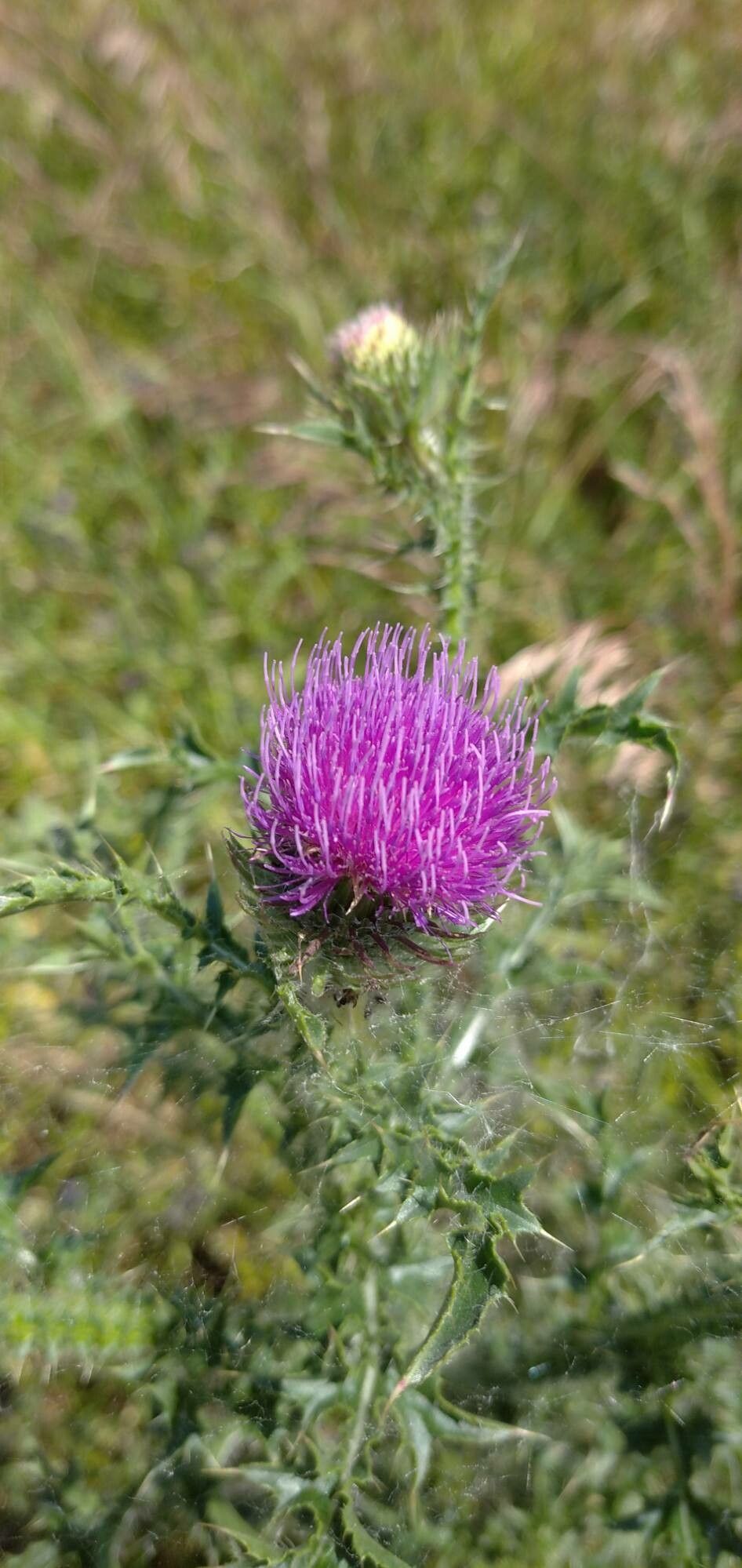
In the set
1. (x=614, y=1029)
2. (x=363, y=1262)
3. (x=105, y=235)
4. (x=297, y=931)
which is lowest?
(x=363, y=1262)

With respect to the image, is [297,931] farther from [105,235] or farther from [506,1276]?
[105,235]

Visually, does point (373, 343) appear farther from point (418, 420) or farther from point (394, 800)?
point (394, 800)

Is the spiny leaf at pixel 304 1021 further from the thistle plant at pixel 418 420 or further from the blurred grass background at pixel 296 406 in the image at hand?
the thistle plant at pixel 418 420

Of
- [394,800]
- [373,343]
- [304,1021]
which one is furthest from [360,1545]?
[373,343]

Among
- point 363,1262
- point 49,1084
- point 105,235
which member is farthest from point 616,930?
point 105,235

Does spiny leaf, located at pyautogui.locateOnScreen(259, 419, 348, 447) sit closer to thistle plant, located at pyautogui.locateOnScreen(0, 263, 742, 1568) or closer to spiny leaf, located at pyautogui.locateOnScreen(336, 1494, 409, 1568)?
thistle plant, located at pyautogui.locateOnScreen(0, 263, 742, 1568)

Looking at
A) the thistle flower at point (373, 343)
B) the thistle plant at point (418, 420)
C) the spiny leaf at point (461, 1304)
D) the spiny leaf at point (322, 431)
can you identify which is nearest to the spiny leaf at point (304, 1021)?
the spiny leaf at point (461, 1304)

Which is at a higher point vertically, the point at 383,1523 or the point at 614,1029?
the point at 614,1029
